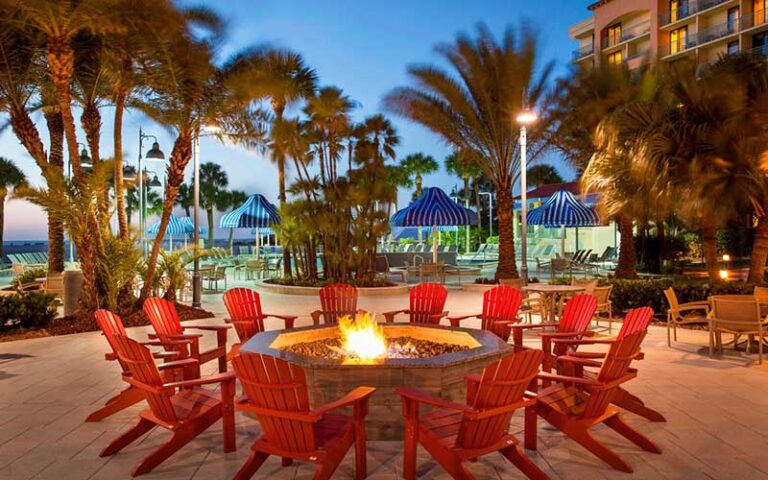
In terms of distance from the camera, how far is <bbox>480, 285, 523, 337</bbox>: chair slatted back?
23.5ft

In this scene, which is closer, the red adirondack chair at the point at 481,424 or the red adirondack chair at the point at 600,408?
the red adirondack chair at the point at 481,424

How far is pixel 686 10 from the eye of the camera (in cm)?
4003

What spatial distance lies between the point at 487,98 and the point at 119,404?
1405 cm

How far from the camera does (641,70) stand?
18.3 meters

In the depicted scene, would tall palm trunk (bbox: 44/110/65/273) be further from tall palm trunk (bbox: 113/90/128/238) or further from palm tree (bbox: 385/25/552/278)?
palm tree (bbox: 385/25/552/278)

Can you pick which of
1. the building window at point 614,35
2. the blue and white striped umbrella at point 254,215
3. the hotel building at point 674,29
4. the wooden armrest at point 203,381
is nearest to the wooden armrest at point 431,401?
the wooden armrest at point 203,381

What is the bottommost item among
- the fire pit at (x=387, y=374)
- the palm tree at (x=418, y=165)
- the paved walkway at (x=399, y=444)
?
the paved walkway at (x=399, y=444)

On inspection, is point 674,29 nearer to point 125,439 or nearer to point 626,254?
point 626,254

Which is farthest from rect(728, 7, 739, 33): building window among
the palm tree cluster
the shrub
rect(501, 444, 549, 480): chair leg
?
rect(501, 444, 549, 480): chair leg

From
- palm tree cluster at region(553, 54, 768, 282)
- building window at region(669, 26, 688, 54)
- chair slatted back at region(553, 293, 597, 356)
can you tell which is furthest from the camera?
building window at region(669, 26, 688, 54)

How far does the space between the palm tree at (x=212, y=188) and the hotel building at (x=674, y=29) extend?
107ft

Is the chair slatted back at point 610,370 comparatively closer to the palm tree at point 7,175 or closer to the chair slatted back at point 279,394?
the chair slatted back at point 279,394

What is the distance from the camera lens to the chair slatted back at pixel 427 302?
307 inches

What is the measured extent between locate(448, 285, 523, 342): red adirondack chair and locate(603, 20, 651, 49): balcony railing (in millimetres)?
41670
